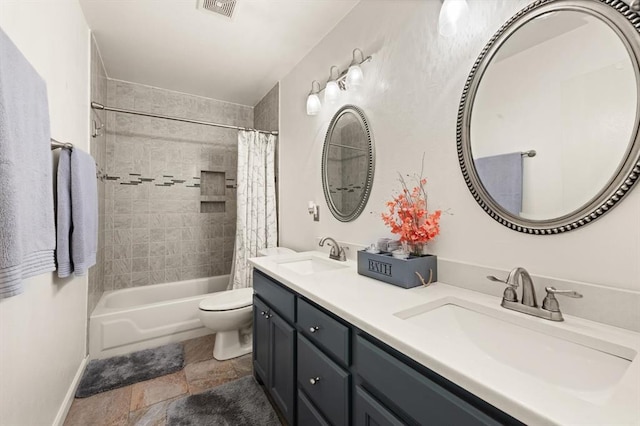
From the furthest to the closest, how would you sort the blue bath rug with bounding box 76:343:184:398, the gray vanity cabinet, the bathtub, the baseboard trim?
the bathtub
the blue bath rug with bounding box 76:343:184:398
the baseboard trim
the gray vanity cabinet

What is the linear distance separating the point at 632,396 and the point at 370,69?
1.68 m

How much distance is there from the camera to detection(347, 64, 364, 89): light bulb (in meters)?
1.60

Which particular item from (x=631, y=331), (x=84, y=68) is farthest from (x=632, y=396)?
(x=84, y=68)

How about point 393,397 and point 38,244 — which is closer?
point 393,397

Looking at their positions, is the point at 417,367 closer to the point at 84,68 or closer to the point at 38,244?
the point at 38,244

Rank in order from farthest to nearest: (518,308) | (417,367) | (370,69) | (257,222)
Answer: (257,222)
(370,69)
(518,308)
(417,367)

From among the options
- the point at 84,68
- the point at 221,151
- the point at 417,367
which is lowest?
the point at 417,367

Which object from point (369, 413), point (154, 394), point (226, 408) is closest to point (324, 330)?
point (369, 413)

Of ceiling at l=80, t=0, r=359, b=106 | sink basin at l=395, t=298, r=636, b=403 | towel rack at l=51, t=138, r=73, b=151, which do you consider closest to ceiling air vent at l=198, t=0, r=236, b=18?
ceiling at l=80, t=0, r=359, b=106

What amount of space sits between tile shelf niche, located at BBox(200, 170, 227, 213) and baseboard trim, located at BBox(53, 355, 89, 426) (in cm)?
175

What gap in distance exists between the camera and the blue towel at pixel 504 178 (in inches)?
38.9

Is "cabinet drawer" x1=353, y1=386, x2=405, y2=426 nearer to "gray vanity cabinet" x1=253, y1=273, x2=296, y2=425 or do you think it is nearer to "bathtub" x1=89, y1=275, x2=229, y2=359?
"gray vanity cabinet" x1=253, y1=273, x2=296, y2=425

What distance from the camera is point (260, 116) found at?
328 centimetres

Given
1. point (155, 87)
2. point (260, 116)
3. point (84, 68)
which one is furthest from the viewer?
point (260, 116)
